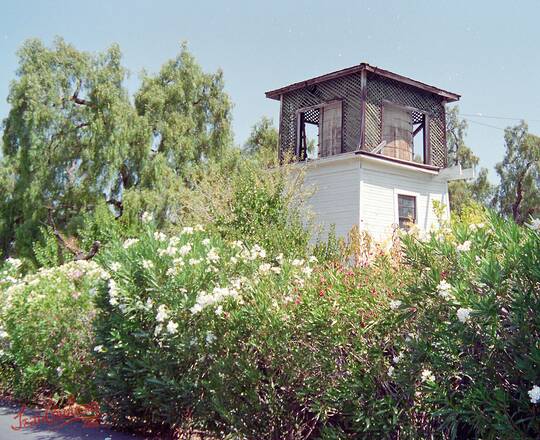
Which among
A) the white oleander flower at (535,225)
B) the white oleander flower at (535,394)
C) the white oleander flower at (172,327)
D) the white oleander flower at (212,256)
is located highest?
the white oleander flower at (535,225)

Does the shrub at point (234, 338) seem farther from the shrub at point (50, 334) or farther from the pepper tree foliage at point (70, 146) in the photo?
the pepper tree foliage at point (70, 146)

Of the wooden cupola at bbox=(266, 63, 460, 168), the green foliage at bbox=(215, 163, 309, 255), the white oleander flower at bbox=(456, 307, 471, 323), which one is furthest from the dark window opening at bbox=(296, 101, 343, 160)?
the white oleander flower at bbox=(456, 307, 471, 323)

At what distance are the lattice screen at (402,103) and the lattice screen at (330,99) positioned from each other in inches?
19.5

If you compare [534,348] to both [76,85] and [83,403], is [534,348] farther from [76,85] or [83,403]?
[76,85]

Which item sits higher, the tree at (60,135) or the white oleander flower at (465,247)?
the tree at (60,135)

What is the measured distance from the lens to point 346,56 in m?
21.3

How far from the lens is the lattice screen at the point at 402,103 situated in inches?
855

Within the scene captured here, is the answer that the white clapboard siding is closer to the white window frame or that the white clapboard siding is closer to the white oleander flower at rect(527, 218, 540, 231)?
the white window frame

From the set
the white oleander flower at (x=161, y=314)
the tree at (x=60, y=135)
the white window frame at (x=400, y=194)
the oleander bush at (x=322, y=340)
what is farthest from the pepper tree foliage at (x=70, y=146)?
the white oleander flower at (x=161, y=314)

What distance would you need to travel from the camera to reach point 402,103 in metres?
23.1

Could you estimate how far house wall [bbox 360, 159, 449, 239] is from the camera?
20.8 meters

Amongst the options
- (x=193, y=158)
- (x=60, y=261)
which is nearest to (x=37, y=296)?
(x=60, y=261)

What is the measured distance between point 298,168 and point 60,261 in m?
9.71

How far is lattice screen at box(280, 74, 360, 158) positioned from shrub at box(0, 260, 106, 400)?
1474 centimetres
